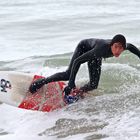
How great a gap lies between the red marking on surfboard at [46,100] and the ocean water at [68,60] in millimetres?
121

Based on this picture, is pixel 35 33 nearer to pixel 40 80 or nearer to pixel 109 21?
pixel 109 21

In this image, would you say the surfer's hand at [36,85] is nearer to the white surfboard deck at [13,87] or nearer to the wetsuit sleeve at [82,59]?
the white surfboard deck at [13,87]

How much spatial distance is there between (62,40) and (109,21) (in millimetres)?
3980

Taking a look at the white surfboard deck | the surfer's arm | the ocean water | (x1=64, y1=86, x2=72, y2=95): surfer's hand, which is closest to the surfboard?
the white surfboard deck

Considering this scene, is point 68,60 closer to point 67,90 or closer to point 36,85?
point 36,85

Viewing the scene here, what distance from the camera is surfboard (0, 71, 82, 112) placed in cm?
700

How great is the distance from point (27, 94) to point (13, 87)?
316mm

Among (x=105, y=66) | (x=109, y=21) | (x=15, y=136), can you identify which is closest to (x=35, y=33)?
(x=109, y=21)

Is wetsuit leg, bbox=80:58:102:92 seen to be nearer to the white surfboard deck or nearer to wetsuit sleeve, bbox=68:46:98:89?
wetsuit sleeve, bbox=68:46:98:89

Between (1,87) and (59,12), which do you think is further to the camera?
(59,12)

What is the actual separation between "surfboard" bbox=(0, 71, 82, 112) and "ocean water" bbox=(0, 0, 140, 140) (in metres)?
0.15

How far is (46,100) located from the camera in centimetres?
706

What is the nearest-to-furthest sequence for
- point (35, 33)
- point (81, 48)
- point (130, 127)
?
point (130, 127) → point (81, 48) → point (35, 33)

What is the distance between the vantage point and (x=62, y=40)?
14070 mm
